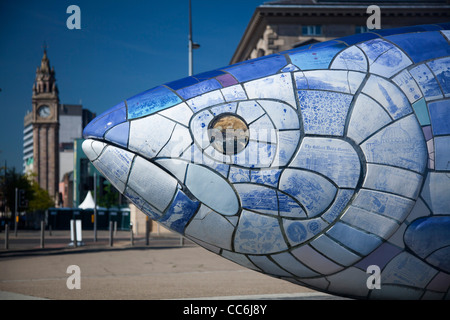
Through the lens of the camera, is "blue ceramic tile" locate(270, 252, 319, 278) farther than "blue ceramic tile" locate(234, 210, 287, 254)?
Yes

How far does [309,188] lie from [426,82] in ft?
3.56

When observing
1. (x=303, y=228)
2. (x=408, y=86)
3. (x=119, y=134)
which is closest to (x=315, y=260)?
(x=303, y=228)

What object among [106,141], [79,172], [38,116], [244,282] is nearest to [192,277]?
[244,282]

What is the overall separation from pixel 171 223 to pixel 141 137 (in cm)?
62

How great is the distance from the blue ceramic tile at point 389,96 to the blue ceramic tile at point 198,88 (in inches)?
39.3

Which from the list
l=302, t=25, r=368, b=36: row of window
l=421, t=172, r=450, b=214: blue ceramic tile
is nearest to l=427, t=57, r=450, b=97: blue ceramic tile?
l=421, t=172, r=450, b=214: blue ceramic tile

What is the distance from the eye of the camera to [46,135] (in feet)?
323

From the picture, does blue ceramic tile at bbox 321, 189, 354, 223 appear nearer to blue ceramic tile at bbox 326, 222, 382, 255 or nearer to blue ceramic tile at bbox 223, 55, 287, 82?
blue ceramic tile at bbox 326, 222, 382, 255

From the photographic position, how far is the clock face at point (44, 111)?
326ft

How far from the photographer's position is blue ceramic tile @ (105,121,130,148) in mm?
3258

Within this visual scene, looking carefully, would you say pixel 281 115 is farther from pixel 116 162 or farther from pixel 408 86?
pixel 116 162

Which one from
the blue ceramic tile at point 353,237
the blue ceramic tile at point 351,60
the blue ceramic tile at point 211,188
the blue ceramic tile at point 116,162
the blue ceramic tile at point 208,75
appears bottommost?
the blue ceramic tile at point 353,237

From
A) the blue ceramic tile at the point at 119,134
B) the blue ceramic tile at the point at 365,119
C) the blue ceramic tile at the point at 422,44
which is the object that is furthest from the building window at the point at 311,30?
the blue ceramic tile at the point at 119,134

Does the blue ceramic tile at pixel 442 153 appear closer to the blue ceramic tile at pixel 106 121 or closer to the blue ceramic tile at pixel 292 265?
the blue ceramic tile at pixel 292 265
